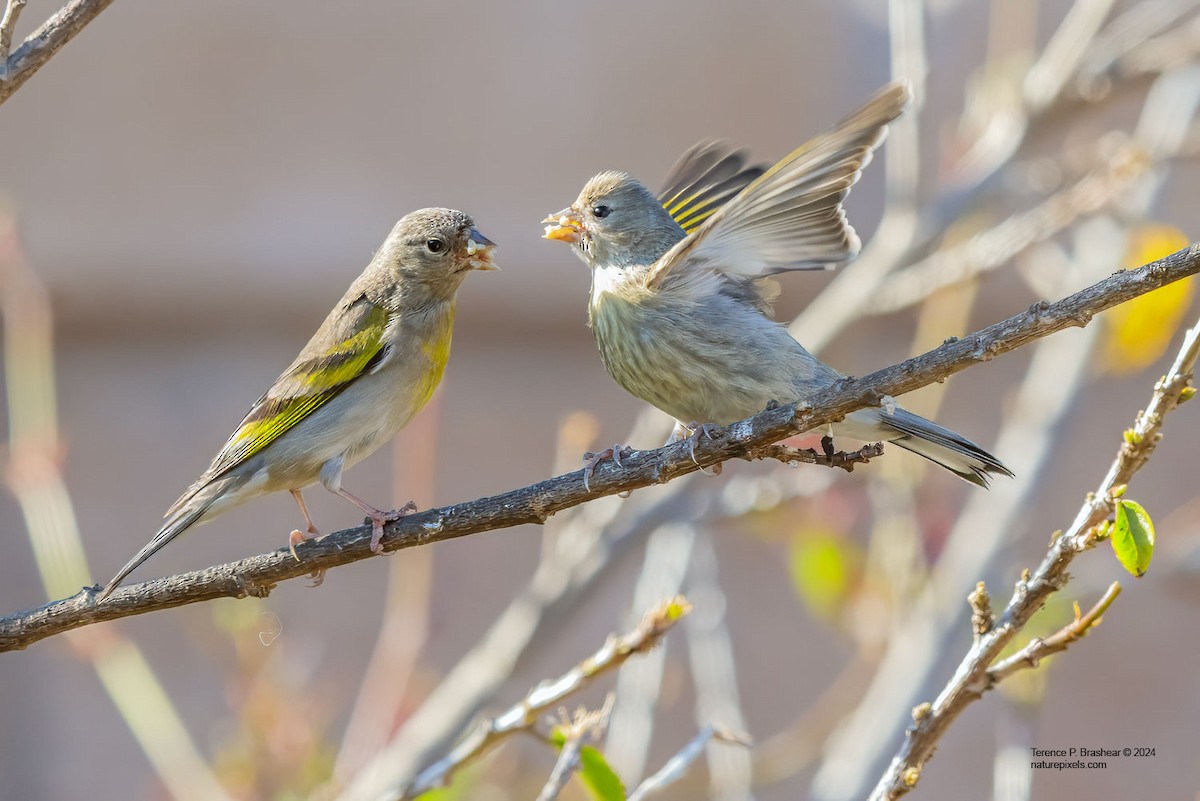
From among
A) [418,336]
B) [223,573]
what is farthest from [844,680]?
[223,573]

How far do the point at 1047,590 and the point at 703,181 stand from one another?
1954 mm

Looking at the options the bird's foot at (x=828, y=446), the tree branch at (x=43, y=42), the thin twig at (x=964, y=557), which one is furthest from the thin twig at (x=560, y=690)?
the thin twig at (x=964, y=557)

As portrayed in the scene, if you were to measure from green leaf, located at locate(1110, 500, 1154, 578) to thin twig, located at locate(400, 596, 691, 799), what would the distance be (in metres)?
0.69

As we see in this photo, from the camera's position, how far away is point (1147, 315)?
3229mm

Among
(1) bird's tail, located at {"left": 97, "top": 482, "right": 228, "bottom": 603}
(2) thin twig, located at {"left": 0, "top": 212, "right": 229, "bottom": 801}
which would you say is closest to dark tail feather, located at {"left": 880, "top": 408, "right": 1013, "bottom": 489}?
(1) bird's tail, located at {"left": 97, "top": 482, "right": 228, "bottom": 603}

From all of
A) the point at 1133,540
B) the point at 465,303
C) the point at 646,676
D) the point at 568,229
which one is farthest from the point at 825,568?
the point at 465,303

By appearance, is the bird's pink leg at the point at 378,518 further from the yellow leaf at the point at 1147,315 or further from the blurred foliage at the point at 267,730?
the yellow leaf at the point at 1147,315

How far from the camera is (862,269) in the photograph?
4.11m

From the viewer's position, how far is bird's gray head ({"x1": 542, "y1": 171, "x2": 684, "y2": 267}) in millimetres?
3225

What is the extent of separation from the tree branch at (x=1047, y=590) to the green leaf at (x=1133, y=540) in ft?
0.08

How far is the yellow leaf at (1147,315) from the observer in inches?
121

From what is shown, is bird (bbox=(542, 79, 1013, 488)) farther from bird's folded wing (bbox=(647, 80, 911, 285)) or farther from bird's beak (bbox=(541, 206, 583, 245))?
bird's beak (bbox=(541, 206, 583, 245))

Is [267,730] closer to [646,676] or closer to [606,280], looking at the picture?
[646,676]

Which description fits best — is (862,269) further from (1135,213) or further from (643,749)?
(643,749)
